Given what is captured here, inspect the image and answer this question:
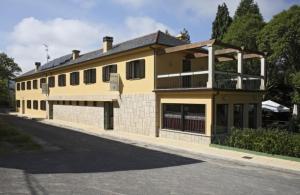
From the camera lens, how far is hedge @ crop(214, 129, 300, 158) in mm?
13159

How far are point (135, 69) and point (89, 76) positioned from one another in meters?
Answer: 7.09

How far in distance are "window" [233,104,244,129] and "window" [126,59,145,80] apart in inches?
249

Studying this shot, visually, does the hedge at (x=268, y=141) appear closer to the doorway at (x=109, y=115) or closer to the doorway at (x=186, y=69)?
the doorway at (x=186, y=69)

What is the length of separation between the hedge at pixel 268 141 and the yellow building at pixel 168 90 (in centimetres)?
164

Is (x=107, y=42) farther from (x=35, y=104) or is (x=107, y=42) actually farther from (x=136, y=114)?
(x=35, y=104)

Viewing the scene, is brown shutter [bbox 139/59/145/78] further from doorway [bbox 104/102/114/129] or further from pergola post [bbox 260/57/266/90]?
pergola post [bbox 260/57/266/90]

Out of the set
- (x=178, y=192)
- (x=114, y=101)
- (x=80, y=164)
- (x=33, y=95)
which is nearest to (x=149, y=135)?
(x=114, y=101)

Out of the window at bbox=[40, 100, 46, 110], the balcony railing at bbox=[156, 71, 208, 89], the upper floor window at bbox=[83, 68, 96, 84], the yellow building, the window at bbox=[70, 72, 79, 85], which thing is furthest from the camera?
the window at bbox=[40, 100, 46, 110]

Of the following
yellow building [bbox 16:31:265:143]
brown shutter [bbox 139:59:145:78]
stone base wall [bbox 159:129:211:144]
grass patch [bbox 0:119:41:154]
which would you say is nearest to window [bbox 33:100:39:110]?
yellow building [bbox 16:31:265:143]

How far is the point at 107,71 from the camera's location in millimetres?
24547

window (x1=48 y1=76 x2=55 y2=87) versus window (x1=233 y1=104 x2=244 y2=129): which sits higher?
window (x1=48 y1=76 x2=55 y2=87)

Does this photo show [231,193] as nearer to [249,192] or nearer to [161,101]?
[249,192]

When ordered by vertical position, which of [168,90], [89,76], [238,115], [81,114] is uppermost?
[89,76]

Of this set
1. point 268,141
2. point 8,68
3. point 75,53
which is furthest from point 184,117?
point 8,68
